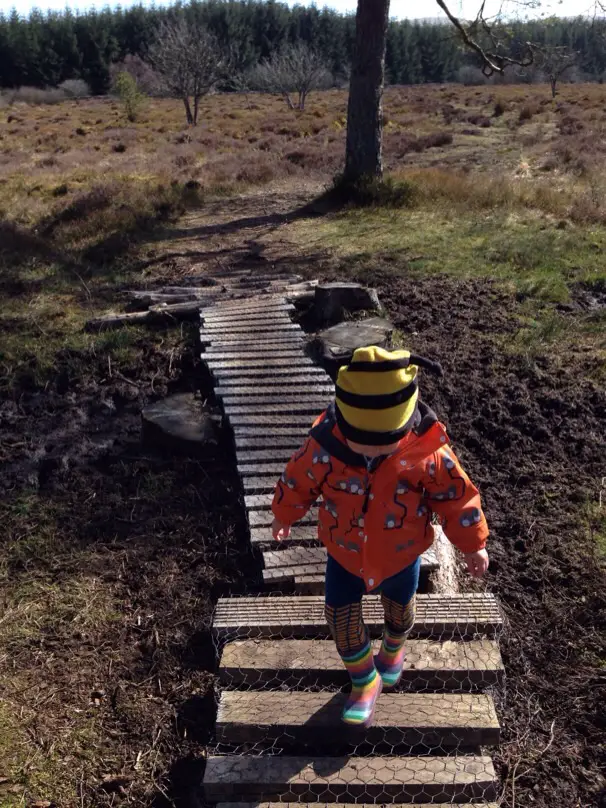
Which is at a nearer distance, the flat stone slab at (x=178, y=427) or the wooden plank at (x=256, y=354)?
the flat stone slab at (x=178, y=427)

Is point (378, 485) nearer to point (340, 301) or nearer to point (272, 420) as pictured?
point (272, 420)

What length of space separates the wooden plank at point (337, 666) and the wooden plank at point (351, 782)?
0.39 m

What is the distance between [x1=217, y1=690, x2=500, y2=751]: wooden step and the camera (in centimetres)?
267

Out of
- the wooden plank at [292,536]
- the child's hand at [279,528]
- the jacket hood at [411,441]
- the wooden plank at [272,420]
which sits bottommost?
the wooden plank at [292,536]

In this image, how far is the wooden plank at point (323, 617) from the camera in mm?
3082

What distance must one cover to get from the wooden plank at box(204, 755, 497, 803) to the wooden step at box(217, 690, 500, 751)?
0.13 metres

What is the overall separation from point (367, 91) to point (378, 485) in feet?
35.4

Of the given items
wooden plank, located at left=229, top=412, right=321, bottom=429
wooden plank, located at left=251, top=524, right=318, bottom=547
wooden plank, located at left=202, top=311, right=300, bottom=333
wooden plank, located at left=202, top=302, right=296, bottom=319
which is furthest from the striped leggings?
wooden plank, located at left=202, top=302, right=296, bottom=319

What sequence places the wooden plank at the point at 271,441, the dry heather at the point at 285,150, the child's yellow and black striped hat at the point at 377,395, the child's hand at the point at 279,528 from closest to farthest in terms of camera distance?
→ the child's yellow and black striped hat at the point at 377,395 → the child's hand at the point at 279,528 → the wooden plank at the point at 271,441 → the dry heather at the point at 285,150

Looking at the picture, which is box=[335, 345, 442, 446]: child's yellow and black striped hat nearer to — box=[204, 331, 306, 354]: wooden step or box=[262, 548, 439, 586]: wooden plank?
box=[262, 548, 439, 586]: wooden plank

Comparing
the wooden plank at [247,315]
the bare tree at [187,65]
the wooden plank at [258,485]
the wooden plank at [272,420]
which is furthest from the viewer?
the bare tree at [187,65]

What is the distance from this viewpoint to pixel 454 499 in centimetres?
239

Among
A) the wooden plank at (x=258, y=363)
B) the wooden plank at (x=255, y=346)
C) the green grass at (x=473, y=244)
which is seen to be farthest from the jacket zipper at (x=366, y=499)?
the green grass at (x=473, y=244)

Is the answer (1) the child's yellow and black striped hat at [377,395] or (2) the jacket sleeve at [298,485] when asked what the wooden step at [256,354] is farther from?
(1) the child's yellow and black striped hat at [377,395]
